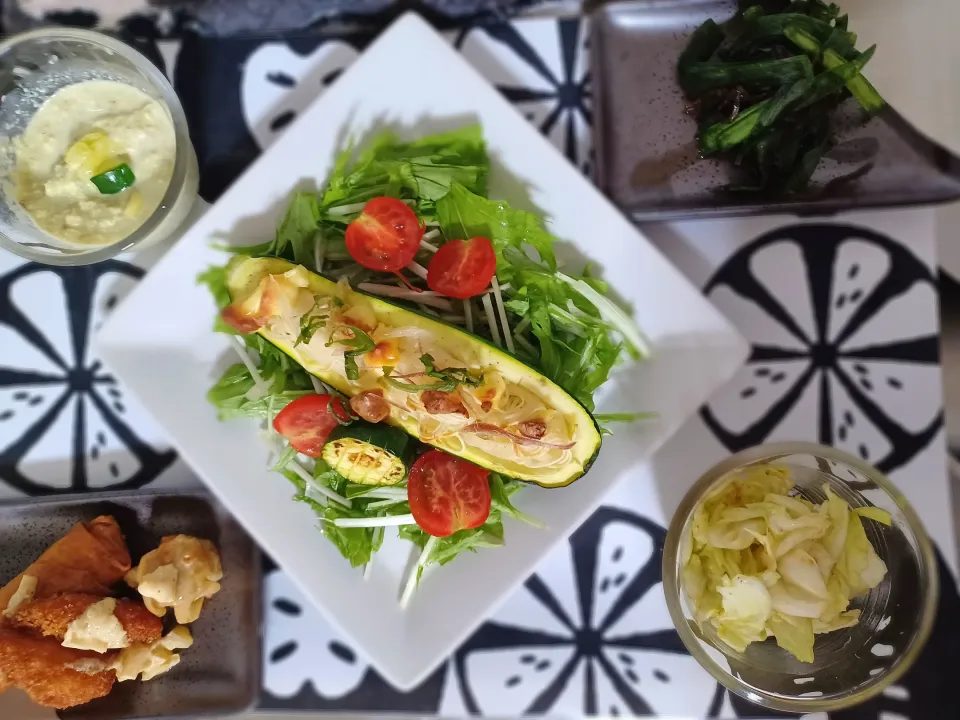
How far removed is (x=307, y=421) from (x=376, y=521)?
0.17 meters

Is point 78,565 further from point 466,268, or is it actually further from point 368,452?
point 466,268

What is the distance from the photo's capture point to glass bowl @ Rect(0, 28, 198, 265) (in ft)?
3.22

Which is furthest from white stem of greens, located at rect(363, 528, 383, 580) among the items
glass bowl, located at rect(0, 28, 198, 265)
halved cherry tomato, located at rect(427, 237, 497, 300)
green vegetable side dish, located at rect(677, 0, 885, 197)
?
green vegetable side dish, located at rect(677, 0, 885, 197)

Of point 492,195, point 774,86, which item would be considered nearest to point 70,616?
point 492,195

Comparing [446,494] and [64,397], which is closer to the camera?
[446,494]

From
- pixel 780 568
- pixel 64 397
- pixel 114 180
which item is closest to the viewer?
pixel 780 568

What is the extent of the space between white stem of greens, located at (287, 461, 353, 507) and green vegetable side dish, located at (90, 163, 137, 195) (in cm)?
44

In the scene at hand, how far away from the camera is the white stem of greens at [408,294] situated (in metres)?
0.98

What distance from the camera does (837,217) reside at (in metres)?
1.06

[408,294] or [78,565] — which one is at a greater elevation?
[408,294]

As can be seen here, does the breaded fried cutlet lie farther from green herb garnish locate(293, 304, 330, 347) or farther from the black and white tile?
green herb garnish locate(293, 304, 330, 347)

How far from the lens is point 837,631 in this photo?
0.88 metres

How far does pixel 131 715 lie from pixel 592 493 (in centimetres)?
73

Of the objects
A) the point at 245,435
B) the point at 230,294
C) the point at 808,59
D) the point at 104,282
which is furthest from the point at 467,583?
the point at 808,59
